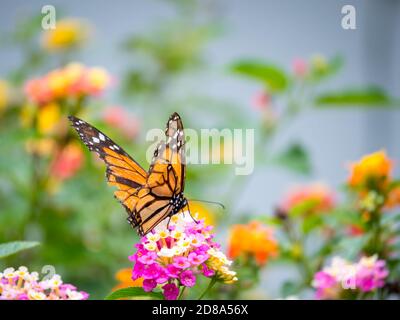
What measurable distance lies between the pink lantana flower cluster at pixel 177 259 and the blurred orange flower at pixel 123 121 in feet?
4.16

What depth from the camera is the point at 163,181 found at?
135cm

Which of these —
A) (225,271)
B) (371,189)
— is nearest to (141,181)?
(225,271)

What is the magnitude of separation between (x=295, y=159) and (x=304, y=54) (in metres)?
1.99

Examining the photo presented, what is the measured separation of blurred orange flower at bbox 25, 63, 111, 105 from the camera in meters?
1.76

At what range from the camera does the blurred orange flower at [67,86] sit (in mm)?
1764

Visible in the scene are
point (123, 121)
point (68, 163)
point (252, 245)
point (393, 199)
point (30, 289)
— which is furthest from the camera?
point (123, 121)

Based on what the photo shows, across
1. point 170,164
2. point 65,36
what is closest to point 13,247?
point 170,164

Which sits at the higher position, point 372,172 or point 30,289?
point 372,172

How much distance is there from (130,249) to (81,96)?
44cm

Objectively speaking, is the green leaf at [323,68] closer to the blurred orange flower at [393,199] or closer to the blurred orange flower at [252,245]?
the blurred orange flower at [393,199]

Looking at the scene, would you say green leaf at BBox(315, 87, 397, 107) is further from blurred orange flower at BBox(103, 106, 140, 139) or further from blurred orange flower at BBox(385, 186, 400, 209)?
blurred orange flower at BBox(103, 106, 140, 139)

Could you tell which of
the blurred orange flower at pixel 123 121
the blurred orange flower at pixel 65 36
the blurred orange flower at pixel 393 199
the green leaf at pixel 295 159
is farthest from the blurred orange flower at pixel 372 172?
the blurred orange flower at pixel 65 36

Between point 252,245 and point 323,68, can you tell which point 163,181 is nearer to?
point 252,245
